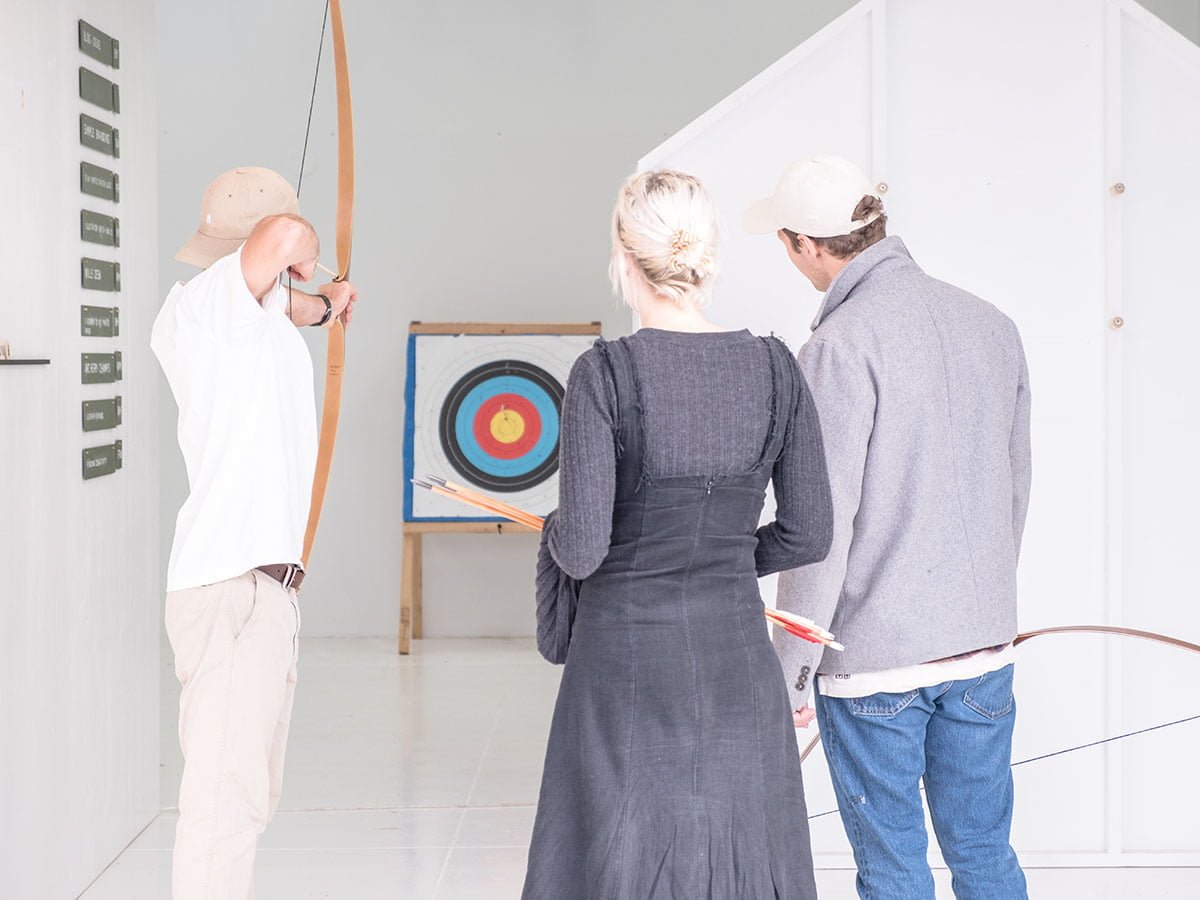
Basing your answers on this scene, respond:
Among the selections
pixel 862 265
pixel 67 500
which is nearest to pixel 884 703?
pixel 862 265

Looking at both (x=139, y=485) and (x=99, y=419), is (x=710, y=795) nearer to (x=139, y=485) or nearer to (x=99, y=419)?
(x=99, y=419)

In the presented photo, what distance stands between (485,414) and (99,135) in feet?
8.01

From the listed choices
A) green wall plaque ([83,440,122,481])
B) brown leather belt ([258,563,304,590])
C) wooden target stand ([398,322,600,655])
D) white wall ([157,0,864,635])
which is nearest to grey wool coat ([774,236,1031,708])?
brown leather belt ([258,563,304,590])

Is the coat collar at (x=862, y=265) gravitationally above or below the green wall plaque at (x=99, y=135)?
below

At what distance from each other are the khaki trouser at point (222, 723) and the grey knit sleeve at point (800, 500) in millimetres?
645

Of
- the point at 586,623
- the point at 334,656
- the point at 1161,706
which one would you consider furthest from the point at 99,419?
the point at 334,656

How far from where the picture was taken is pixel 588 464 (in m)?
1.12

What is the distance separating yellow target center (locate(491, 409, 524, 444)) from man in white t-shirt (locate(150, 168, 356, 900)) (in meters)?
2.96

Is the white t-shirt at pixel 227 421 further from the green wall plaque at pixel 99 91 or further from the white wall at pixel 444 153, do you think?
the white wall at pixel 444 153

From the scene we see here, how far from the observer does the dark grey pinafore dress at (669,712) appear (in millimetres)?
1155

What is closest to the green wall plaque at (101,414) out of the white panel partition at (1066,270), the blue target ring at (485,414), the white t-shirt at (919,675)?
the white panel partition at (1066,270)

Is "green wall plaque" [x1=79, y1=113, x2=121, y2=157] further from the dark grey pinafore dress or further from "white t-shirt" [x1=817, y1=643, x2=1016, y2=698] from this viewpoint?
"white t-shirt" [x1=817, y1=643, x2=1016, y2=698]

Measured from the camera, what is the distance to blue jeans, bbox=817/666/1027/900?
1.41 meters

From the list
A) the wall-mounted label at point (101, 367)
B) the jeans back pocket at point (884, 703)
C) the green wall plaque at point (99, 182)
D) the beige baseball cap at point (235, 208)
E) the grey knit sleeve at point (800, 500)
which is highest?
the green wall plaque at point (99, 182)
